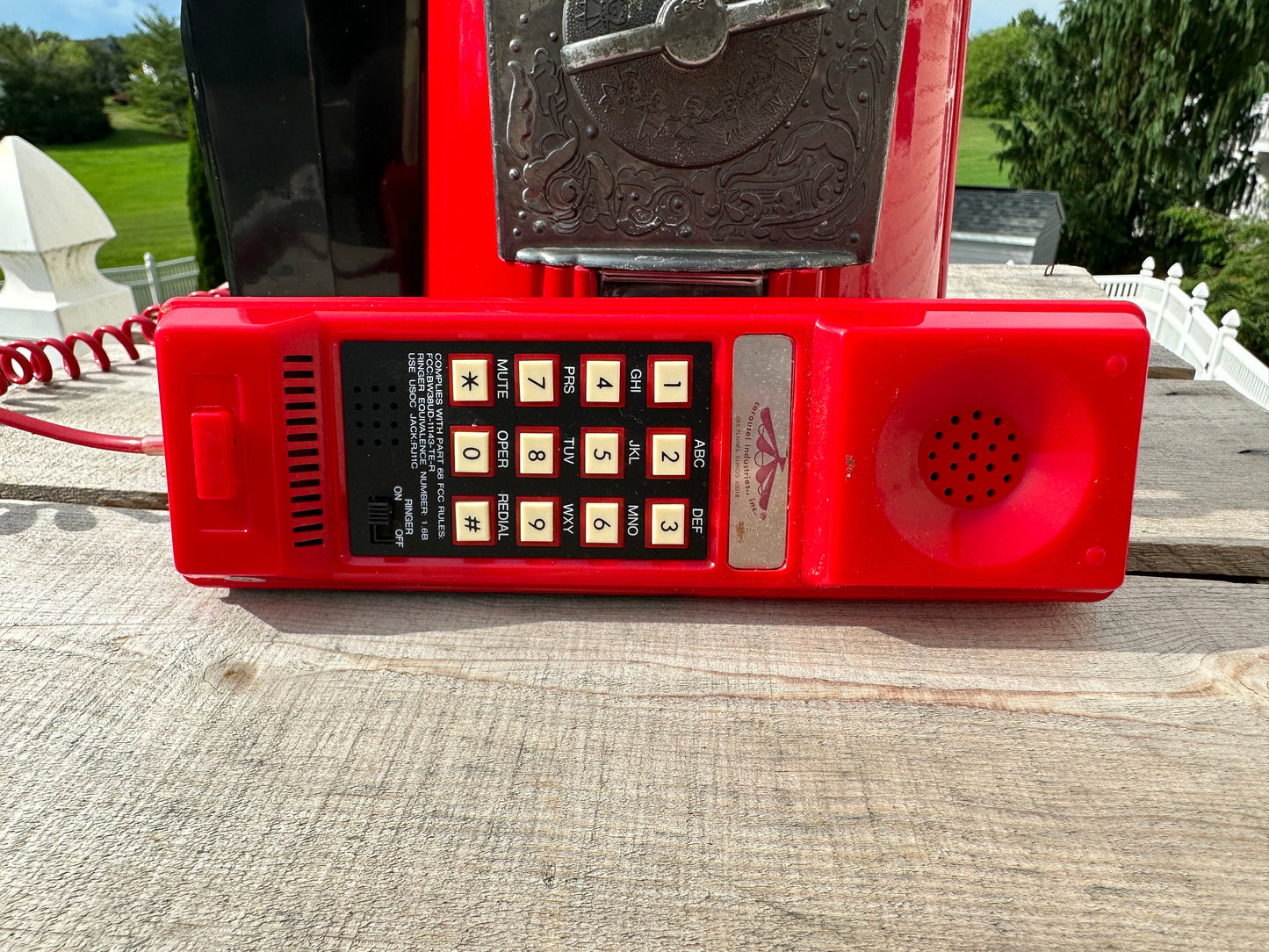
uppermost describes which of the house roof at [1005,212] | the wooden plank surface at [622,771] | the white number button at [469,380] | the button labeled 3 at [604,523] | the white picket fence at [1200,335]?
the house roof at [1005,212]

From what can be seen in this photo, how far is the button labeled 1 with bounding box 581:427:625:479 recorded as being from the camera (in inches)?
19.7

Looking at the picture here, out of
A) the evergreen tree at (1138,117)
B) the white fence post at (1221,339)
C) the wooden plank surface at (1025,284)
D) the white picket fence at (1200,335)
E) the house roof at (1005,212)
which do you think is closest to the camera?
the wooden plank surface at (1025,284)

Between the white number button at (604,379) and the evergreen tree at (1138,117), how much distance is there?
14563mm

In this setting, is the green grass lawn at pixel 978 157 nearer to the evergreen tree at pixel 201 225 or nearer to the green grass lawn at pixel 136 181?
the green grass lawn at pixel 136 181

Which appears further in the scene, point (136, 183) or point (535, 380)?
point (136, 183)

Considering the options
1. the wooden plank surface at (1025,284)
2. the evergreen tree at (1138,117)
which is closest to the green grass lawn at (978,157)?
the evergreen tree at (1138,117)

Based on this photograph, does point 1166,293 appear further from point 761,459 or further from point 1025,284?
point 761,459

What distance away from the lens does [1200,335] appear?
181 inches

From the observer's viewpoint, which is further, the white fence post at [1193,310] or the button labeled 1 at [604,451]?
the white fence post at [1193,310]

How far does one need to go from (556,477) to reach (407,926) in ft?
0.82

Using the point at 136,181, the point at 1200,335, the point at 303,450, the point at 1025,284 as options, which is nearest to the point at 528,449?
the point at 303,450

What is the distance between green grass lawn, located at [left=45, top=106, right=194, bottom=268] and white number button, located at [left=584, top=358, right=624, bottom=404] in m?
18.5

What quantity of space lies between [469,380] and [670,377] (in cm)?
11

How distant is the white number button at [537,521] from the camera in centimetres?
51
